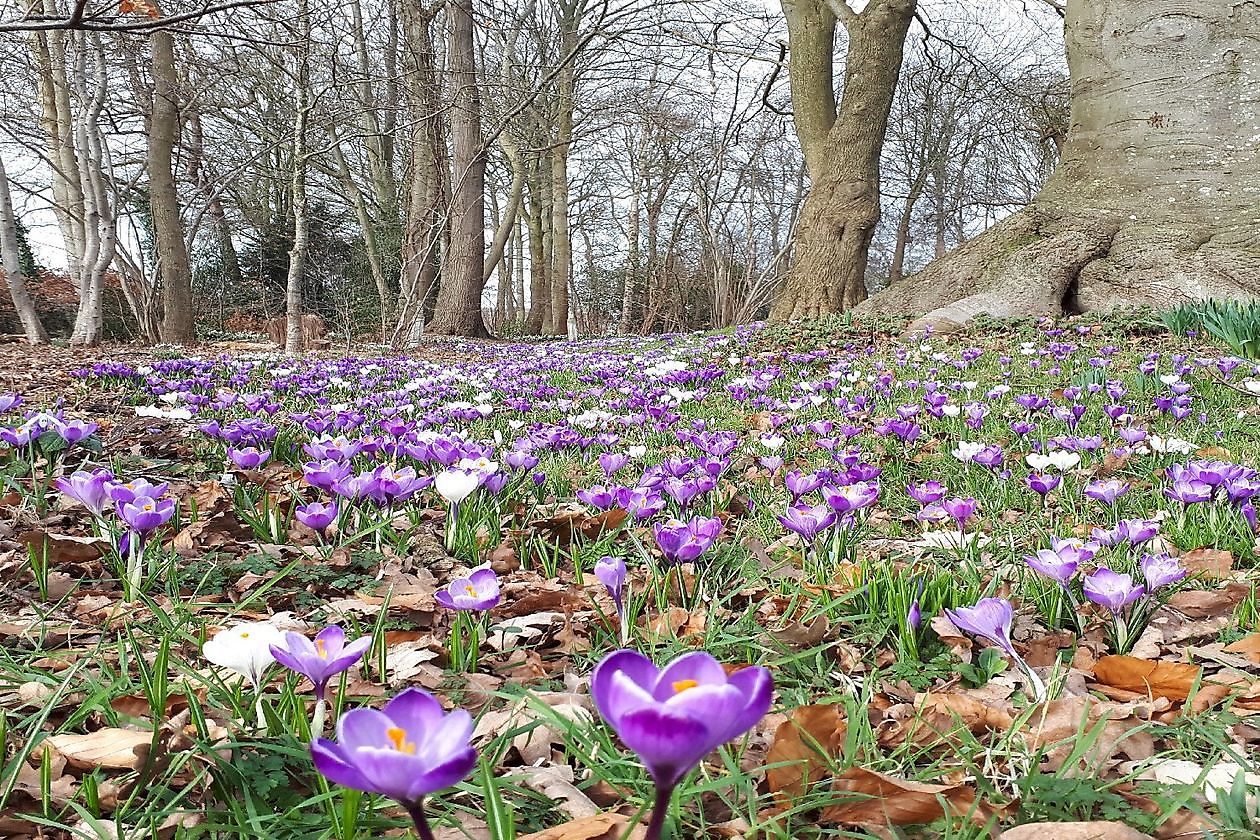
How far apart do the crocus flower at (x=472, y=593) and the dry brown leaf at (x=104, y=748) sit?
16.8 inches

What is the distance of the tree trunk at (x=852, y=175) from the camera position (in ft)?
28.0

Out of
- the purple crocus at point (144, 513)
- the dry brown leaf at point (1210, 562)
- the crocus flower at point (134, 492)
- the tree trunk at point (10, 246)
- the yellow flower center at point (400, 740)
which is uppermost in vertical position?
the tree trunk at point (10, 246)

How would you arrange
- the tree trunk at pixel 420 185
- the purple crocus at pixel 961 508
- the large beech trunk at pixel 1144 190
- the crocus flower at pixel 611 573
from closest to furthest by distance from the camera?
the crocus flower at pixel 611 573, the purple crocus at pixel 961 508, the large beech trunk at pixel 1144 190, the tree trunk at pixel 420 185

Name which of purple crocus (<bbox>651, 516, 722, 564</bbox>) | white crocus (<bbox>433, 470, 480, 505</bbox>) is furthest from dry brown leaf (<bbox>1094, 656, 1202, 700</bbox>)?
white crocus (<bbox>433, 470, 480, 505</bbox>)

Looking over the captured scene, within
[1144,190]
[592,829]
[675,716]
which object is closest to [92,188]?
[592,829]

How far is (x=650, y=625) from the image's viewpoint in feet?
5.01

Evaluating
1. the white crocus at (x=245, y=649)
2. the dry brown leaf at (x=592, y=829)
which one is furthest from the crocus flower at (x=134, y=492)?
the dry brown leaf at (x=592, y=829)

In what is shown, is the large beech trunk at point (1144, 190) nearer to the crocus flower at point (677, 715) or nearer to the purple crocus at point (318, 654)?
the purple crocus at point (318, 654)

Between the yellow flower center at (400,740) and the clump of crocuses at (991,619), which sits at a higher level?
the yellow flower center at (400,740)

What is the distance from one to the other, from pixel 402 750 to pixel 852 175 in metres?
8.96

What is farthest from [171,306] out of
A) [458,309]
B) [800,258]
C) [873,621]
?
[873,621]

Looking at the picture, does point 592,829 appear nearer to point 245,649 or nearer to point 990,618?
point 245,649

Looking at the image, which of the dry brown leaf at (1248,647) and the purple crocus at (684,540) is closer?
the dry brown leaf at (1248,647)

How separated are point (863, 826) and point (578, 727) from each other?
0.38m
